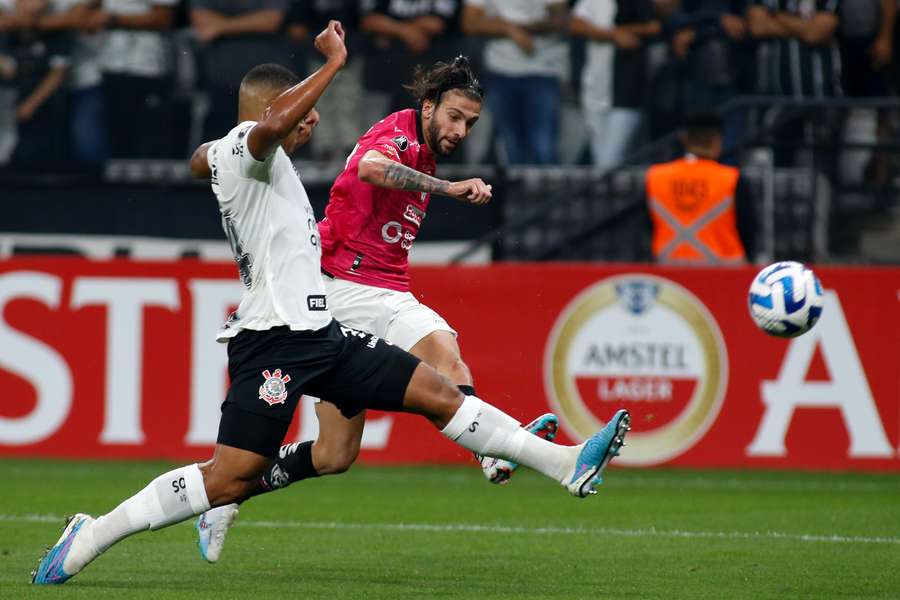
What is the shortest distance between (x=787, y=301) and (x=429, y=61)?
20.3ft

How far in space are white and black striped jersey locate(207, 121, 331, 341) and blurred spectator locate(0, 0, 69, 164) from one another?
24.8 feet

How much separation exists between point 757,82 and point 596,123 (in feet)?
5.11

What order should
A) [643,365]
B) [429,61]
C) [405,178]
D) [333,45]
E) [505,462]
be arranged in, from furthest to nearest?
1. [429,61]
2. [643,365]
3. [505,462]
4. [405,178]
5. [333,45]

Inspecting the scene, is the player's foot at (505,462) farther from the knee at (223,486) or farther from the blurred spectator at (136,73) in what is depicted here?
the blurred spectator at (136,73)

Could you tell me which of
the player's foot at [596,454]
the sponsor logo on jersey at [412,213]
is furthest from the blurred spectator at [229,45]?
the player's foot at [596,454]

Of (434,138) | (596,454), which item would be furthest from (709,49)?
(596,454)

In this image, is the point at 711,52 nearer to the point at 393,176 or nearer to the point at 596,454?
the point at 393,176

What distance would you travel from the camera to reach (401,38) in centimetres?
1436

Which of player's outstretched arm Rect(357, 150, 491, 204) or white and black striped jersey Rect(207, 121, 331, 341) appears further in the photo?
player's outstretched arm Rect(357, 150, 491, 204)

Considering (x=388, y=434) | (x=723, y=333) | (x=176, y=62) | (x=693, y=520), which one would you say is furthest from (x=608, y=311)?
(x=176, y=62)

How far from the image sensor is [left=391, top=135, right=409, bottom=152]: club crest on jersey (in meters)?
7.77

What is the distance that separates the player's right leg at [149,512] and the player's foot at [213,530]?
2.86 ft

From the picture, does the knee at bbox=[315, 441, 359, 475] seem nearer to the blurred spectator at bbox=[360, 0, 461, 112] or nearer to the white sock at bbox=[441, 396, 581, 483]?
Answer: the white sock at bbox=[441, 396, 581, 483]

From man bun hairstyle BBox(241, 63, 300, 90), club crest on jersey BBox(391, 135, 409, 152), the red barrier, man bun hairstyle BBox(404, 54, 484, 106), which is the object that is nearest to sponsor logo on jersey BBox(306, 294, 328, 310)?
man bun hairstyle BBox(241, 63, 300, 90)
